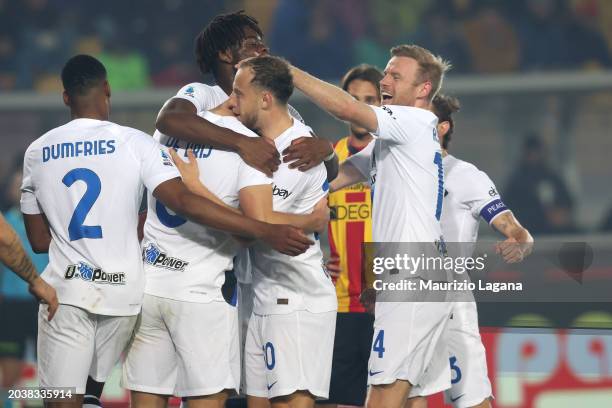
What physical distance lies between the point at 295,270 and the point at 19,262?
140 centimetres

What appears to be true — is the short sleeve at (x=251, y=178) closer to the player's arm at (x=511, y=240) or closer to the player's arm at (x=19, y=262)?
the player's arm at (x=19, y=262)

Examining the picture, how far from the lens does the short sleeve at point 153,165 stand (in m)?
5.25

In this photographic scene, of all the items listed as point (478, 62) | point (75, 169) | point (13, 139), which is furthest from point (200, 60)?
point (478, 62)

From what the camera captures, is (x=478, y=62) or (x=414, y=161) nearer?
(x=414, y=161)

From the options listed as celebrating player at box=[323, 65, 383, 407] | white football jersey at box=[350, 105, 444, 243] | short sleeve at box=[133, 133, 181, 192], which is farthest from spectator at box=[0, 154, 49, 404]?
white football jersey at box=[350, 105, 444, 243]

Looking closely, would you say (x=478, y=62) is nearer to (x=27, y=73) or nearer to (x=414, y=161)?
(x=27, y=73)

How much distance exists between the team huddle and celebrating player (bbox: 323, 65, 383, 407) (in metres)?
0.81

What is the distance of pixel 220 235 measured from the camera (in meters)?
5.52

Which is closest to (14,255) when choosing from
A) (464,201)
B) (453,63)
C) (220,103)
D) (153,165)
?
(153,165)

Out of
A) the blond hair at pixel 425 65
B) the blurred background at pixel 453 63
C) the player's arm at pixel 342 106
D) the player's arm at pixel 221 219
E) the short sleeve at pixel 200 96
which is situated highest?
the blurred background at pixel 453 63

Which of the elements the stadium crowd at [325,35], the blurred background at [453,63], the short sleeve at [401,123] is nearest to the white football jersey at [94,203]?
the short sleeve at [401,123]

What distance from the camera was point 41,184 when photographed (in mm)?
5305

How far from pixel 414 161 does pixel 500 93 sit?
21.4 feet

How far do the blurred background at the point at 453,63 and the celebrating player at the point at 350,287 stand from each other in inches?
164
